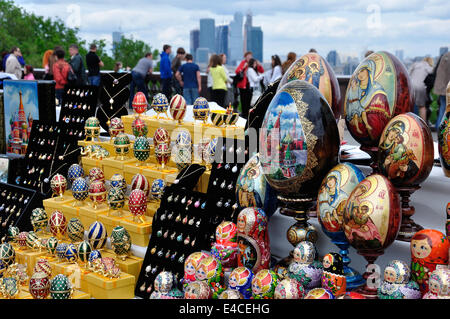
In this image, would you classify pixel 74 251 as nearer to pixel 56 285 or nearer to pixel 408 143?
pixel 56 285

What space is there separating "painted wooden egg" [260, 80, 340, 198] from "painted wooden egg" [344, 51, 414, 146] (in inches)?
9.3

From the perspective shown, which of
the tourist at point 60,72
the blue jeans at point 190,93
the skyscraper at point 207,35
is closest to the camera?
the tourist at point 60,72

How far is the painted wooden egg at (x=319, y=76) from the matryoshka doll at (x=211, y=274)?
99 cm

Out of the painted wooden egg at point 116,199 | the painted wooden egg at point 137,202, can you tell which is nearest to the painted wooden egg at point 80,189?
the painted wooden egg at point 116,199

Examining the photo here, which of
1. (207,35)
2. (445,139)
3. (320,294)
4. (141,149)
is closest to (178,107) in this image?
(141,149)

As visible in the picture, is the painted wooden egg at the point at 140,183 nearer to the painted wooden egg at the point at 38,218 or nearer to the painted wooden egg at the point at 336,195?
the painted wooden egg at the point at 38,218

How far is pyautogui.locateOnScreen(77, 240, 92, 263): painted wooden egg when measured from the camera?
328 centimetres

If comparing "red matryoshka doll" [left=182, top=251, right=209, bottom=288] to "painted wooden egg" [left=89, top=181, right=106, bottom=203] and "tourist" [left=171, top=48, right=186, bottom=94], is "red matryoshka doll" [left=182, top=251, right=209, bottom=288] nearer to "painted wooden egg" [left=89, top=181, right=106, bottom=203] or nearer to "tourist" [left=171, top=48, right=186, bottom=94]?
"painted wooden egg" [left=89, top=181, right=106, bottom=203]

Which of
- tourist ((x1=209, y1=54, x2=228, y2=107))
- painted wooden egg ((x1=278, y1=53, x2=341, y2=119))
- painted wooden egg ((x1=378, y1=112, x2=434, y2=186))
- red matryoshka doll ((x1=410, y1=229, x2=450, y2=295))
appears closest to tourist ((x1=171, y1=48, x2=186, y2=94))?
tourist ((x1=209, y1=54, x2=228, y2=107))

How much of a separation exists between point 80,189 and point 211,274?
5.35ft

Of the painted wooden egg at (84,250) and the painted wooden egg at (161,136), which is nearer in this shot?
the painted wooden egg at (84,250)

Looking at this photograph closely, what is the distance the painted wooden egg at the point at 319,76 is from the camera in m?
2.96

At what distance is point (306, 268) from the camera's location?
241 cm
